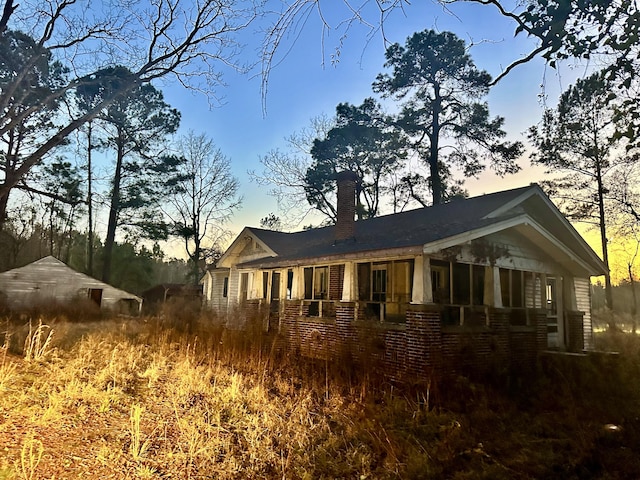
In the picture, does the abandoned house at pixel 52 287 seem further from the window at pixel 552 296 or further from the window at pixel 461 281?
the window at pixel 552 296

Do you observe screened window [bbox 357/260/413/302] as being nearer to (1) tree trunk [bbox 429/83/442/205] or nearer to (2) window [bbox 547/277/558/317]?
(2) window [bbox 547/277/558/317]

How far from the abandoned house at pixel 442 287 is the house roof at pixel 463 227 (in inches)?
2.0

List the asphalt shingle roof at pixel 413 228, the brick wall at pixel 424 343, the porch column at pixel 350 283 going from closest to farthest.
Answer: the brick wall at pixel 424 343, the asphalt shingle roof at pixel 413 228, the porch column at pixel 350 283

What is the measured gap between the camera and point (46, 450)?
4.41m

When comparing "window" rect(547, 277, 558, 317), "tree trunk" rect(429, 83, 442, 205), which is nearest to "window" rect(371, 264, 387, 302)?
"window" rect(547, 277, 558, 317)

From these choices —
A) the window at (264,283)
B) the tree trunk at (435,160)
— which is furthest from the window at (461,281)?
the tree trunk at (435,160)

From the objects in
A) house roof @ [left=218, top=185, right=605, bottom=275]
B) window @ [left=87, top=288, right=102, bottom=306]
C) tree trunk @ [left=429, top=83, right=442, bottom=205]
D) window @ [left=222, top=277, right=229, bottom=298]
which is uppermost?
tree trunk @ [left=429, top=83, right=442, bottom=205]

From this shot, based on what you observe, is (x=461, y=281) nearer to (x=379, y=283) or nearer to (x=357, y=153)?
(x=379, y=283)

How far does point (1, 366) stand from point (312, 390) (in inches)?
201

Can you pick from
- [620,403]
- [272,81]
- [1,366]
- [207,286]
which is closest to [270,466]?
[272,81]

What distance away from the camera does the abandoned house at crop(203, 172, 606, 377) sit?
9789mm

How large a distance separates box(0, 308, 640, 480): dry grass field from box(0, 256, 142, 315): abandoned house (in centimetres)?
1805

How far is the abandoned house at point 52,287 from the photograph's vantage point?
2506 centimetres

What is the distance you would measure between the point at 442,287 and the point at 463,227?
139 inches
